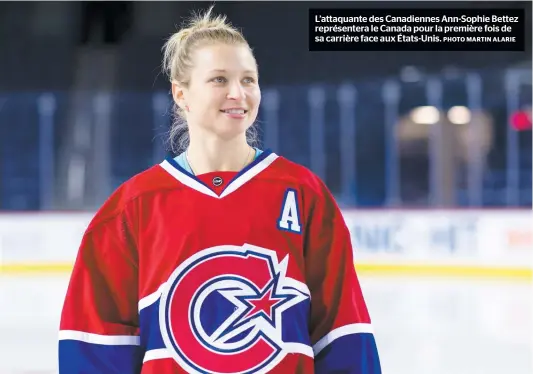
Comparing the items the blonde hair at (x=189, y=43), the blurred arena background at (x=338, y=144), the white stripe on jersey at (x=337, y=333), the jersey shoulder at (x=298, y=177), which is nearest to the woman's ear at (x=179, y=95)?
the blonde hair at (x=189, y=43)

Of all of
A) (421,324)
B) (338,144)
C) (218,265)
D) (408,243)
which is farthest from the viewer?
(338,144)

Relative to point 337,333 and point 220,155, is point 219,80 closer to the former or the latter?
point 220,155

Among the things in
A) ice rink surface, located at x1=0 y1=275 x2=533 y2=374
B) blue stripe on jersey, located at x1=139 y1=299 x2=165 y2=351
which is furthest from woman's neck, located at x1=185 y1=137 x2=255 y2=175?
ice rink surface, located at x1=0 y1=275 x2=533 y2=374

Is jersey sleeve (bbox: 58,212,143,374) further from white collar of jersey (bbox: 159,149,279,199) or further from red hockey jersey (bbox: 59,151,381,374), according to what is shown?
white collar of jersey (bbox: 159,149,279,199)

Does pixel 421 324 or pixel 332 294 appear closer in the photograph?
pixel 332 294

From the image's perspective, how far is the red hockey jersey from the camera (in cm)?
117

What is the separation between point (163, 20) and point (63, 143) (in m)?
1.82

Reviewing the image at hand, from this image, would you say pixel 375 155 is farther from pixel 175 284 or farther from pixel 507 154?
pixel 175 284

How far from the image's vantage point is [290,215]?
1.18 meters

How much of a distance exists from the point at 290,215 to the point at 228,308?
166 mm

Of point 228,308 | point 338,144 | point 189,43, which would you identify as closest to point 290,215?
point 228,308

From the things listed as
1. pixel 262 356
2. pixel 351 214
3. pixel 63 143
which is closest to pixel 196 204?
pixel 262 356

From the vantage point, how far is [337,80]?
5320 mm

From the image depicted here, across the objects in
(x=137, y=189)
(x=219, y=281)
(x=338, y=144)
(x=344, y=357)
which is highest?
(x=338, y=144)
